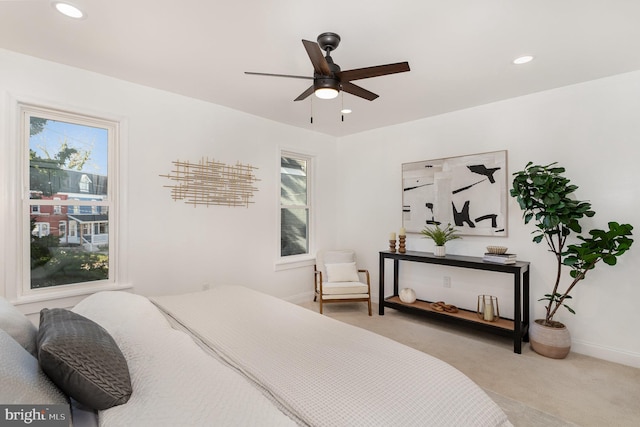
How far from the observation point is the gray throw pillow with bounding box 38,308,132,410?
99cm

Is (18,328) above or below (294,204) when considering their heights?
below

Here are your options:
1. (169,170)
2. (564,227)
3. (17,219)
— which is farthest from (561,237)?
(17,219)

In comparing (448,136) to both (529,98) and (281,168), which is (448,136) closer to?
(529,98)

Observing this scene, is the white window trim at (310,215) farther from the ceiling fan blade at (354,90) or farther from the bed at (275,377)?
the bed at (275,377)

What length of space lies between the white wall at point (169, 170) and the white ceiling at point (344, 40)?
0.20 m

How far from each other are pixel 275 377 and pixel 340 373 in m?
0.27

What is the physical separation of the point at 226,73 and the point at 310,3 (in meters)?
1.24

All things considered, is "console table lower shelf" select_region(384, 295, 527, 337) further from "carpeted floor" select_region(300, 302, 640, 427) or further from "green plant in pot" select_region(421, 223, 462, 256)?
"green plant in pot" select_region(421, 223, 462, 256)

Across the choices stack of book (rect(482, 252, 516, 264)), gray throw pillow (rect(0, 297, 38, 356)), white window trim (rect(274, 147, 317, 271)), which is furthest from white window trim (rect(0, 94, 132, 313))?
stack of book (rect(482, 252, 516, 264))

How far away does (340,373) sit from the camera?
1.30 m

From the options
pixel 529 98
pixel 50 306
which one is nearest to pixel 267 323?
pixel 50 306

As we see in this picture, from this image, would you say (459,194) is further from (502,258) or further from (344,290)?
(344,290)

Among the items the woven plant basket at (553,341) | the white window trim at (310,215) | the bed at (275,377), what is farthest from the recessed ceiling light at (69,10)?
the woven plant basket at (553,341)

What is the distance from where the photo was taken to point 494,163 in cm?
352
